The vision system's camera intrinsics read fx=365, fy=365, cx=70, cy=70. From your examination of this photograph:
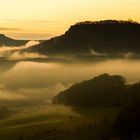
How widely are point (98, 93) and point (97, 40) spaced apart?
506 centimetres

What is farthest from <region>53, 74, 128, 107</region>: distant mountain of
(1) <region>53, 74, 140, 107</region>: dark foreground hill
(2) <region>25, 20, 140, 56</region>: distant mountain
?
(2) <region>25, 20, 140, 56</region>: distant mountain

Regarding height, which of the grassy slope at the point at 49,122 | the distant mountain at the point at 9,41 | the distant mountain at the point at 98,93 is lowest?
the grassy slope at the point at 49,122

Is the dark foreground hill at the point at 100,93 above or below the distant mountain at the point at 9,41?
below

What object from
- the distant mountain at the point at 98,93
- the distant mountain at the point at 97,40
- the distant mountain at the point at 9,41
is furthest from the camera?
the distant mountain at the point at 97,40

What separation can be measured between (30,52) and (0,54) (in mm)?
1421

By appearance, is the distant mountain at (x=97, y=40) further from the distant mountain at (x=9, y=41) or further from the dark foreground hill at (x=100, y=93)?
the dark foreground hill at (x=100, y=93)

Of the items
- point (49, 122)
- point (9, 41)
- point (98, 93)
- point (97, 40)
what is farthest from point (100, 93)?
point (9, 41)

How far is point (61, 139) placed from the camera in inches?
652

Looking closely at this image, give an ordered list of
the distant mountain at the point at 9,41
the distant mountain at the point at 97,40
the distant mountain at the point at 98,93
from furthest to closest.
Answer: the distant mountain at the point at 97,40, the distant mountain at the point at 98,93, the distant mountain at the point at 9,41

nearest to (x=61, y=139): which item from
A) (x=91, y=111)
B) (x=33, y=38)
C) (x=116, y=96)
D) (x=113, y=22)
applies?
(x=91, y=111)

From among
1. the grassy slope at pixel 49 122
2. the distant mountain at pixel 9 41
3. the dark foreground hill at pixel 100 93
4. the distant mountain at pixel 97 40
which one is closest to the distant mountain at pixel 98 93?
the dark foreground hill at pixel 100 93

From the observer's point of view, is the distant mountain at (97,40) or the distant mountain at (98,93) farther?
the distant mountain at (97,40)

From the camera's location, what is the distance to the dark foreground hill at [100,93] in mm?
17406

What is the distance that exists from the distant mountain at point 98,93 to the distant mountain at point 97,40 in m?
1.38
